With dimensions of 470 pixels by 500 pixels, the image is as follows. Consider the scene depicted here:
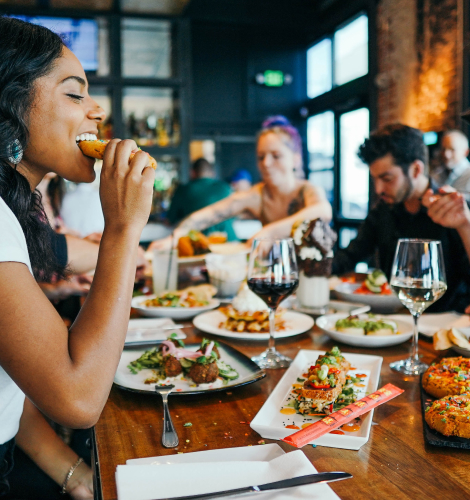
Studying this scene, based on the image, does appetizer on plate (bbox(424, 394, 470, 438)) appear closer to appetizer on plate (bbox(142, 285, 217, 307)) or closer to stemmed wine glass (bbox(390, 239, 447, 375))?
stemmed wine glass (bbox(390, 239, 447, 375))

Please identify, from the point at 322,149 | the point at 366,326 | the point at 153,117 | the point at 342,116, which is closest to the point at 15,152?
the point at 366,326

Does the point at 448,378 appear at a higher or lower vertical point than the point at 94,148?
lower

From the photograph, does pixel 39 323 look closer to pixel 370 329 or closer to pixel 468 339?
pixel 370 329

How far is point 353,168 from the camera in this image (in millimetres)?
6645

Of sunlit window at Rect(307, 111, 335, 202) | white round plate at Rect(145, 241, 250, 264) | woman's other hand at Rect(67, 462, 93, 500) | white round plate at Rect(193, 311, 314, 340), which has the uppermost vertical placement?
sunlit window at Rect(307, 111, 335, 202)

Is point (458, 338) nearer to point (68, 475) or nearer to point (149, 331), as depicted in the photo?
point (149, 331)

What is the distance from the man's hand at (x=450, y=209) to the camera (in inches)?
65.0

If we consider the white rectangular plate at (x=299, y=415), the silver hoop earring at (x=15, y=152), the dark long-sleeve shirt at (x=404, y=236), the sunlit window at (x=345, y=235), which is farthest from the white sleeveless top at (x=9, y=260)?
the sunlit window at (x=345, y=235)

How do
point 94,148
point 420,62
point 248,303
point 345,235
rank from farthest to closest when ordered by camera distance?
point 345,235
point 420,62
point 248,303
point 94,148

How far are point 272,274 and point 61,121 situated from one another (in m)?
0.59

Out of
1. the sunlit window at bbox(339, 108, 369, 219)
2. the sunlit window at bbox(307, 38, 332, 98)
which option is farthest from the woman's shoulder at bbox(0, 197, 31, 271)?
the sunlit window at bbox(307, 38, 332, 98)

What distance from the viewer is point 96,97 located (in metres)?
5.71

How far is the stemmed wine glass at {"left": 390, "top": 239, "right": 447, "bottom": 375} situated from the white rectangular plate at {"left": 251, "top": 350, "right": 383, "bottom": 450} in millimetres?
93

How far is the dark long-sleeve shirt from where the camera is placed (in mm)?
2115
